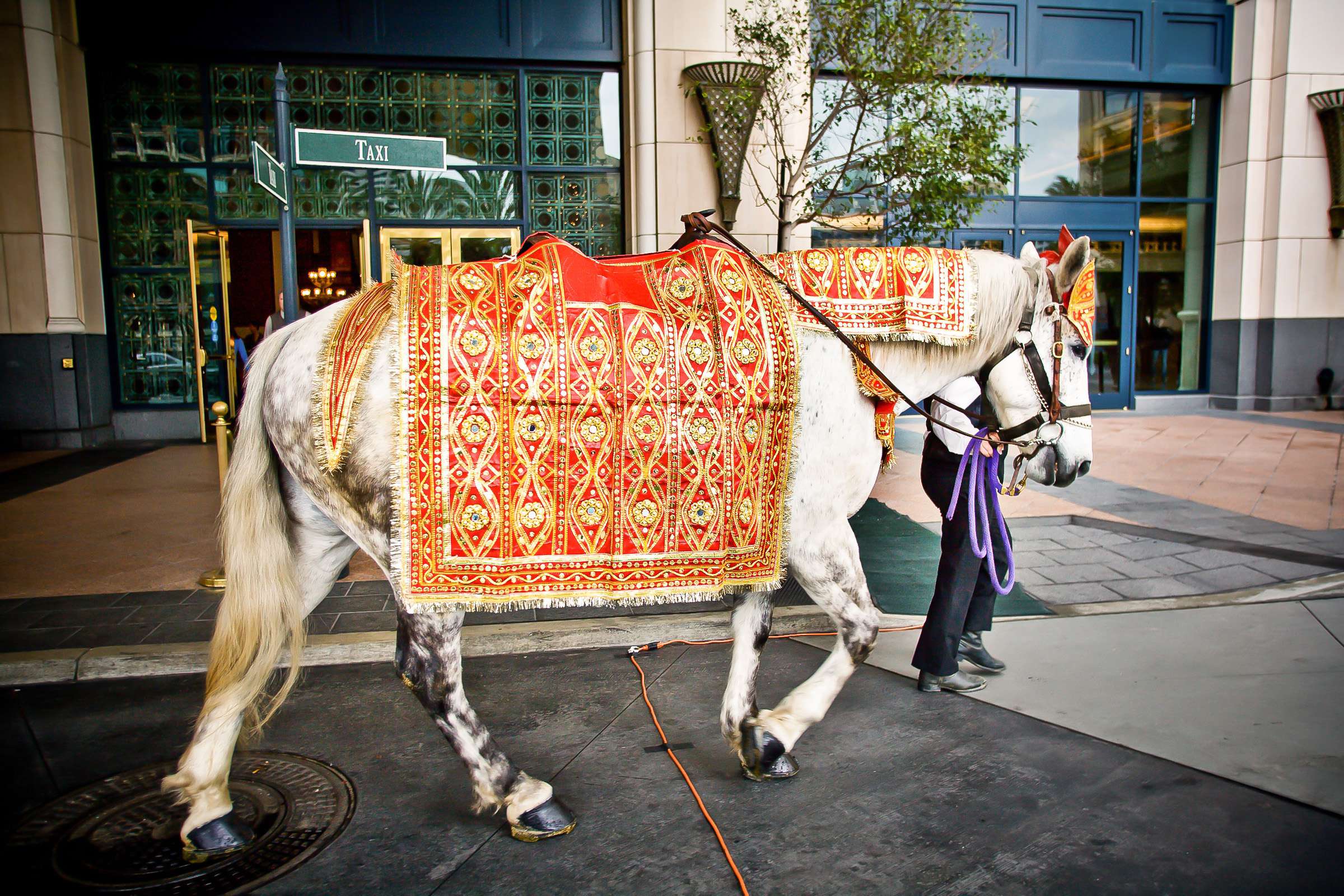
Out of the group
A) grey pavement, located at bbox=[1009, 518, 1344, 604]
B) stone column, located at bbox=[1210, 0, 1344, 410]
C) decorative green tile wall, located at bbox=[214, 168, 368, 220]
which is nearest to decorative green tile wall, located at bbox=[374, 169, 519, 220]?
decorative green tile wall, located at bbox=[214, 168, 368, 220]

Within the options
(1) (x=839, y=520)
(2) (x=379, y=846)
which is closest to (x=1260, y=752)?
(1) (x=839, y=520)

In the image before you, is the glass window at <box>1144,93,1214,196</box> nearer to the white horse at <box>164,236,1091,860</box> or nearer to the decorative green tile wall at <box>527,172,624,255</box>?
the decorative green tile wall at <box>527,172,624,255</box>

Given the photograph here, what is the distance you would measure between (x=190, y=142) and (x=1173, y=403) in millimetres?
15190

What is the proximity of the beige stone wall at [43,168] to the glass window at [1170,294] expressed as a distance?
15490 mm

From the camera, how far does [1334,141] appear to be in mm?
12539

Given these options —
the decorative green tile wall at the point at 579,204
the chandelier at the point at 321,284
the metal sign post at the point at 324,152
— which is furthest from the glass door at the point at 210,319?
the metal sign post at the point at 324,152

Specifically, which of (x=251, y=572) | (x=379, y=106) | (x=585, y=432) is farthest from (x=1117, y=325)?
(x=251, y=572)

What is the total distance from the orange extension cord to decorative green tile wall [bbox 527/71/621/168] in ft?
27.8

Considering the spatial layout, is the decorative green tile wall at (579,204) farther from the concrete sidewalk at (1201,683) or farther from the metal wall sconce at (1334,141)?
the metal wall sconce at (1334,141)

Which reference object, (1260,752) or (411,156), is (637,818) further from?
(411,156)

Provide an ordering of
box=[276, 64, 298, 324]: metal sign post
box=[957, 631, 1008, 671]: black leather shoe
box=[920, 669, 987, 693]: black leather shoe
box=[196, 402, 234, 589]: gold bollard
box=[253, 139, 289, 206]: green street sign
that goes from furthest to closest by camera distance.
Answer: box=[196, 402, 234, 589]: gold bollard → box=[276, 64, 298, 324]: metal sign post → box=[253, 139, 289, 206]: green street sign → box=[957, 631, 1008, 671]: black leather shoe → box=[920, 669, 987, 693]: black leather shoe

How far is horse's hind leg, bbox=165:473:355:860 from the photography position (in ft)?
8.39

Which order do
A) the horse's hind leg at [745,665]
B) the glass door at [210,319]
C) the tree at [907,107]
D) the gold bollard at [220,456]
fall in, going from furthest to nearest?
the glass door at [210,319] < the tree at [907,107] < the gold bollard at [220,456] < the horse's hind leg at [745,665]

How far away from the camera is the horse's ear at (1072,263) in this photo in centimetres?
284
